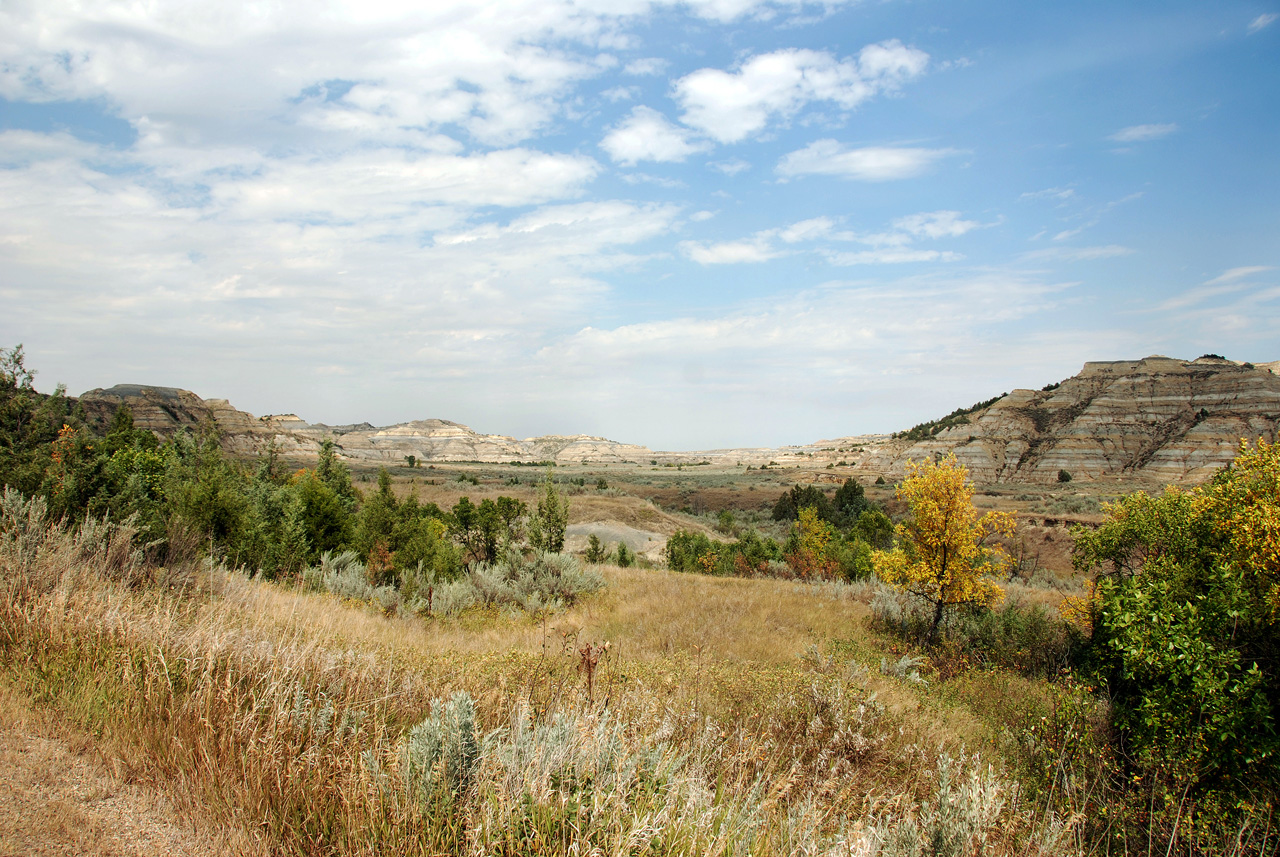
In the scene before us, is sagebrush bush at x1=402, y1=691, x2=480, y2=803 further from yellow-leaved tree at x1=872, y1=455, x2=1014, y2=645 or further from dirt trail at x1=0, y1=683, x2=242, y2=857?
yellow-leaved tree at x1=872, y1=455, x2=1014, y2=645

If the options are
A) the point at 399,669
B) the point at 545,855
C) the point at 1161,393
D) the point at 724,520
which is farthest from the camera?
the point at 1161,393

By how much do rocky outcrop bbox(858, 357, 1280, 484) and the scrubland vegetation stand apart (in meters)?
55.2

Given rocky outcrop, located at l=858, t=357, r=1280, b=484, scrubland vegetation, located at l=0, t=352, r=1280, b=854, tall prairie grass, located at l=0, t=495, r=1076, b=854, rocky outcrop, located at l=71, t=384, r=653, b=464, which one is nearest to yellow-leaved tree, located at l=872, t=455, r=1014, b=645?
scrubland vegetation, located at l=0, t=352, r=1280, b=854

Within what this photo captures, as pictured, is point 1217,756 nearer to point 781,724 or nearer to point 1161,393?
point 781,724

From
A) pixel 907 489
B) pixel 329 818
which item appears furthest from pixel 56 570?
pixel 907 489

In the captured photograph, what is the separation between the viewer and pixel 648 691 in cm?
493

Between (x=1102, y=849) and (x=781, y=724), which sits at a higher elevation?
(x=781, y=724)

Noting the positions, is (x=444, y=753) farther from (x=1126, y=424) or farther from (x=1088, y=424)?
(x=1126, y=424)

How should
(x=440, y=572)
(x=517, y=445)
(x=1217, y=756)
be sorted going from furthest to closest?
1. (x=517, y=445)
2. (x=440, y=572)
3. (x=1217, y=756)

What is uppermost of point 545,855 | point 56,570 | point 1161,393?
point 1161,393

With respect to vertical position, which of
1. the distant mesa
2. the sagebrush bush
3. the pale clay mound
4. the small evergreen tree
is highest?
the distant mesa

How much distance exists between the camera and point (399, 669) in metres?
5.12

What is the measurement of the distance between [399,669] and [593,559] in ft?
58.6

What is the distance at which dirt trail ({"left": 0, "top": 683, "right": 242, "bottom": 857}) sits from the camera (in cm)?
260
